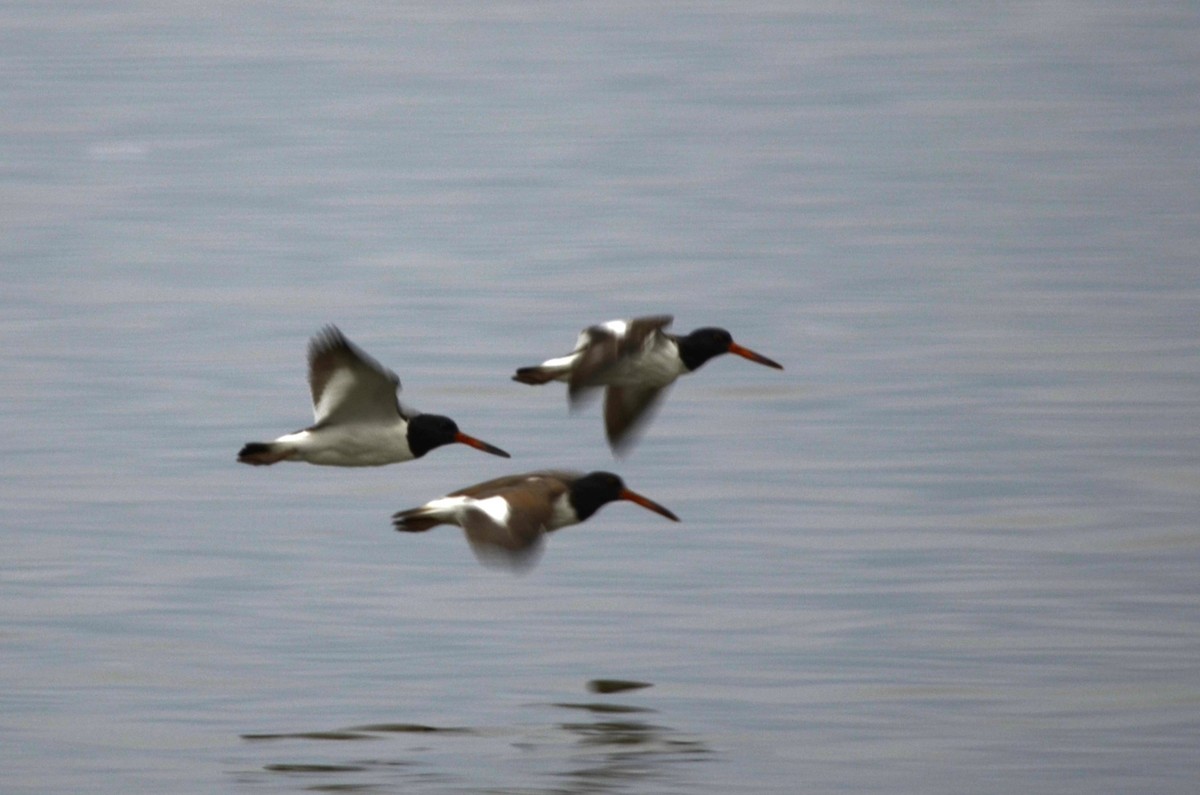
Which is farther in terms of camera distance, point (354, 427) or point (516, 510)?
point (354, 427)

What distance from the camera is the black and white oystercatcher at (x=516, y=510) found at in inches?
479

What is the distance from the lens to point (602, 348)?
47.4ft

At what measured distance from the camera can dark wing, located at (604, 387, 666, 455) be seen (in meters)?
15.6

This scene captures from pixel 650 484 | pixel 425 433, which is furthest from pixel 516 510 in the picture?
pixel 650 484

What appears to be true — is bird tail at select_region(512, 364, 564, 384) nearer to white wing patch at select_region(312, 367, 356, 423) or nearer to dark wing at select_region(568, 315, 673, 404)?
dark wing at select_region(568, 315, 673, 404)

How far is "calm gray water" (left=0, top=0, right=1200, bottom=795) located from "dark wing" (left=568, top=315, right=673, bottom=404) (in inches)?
77.6

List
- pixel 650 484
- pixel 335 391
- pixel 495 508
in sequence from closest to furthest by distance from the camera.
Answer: pixel 495 508 → pixel 335 391 → pixel 650 484

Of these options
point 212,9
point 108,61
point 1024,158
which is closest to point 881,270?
point 1024,158

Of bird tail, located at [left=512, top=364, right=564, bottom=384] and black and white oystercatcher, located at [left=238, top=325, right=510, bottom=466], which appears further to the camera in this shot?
bird tail, located at [left=512, top=364, right=564, bottom=384]

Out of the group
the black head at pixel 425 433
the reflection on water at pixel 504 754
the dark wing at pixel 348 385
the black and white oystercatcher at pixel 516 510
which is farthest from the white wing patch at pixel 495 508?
the reflection on water at pixel 504 754

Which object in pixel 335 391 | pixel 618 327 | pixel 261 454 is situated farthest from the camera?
pixel 618 327

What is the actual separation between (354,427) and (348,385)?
12.6 inches

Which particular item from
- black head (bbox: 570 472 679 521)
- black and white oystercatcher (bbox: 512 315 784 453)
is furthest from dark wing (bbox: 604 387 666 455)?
black head (bbox: 570 472 679 521)

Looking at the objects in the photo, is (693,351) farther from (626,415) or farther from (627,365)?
(627,365)
